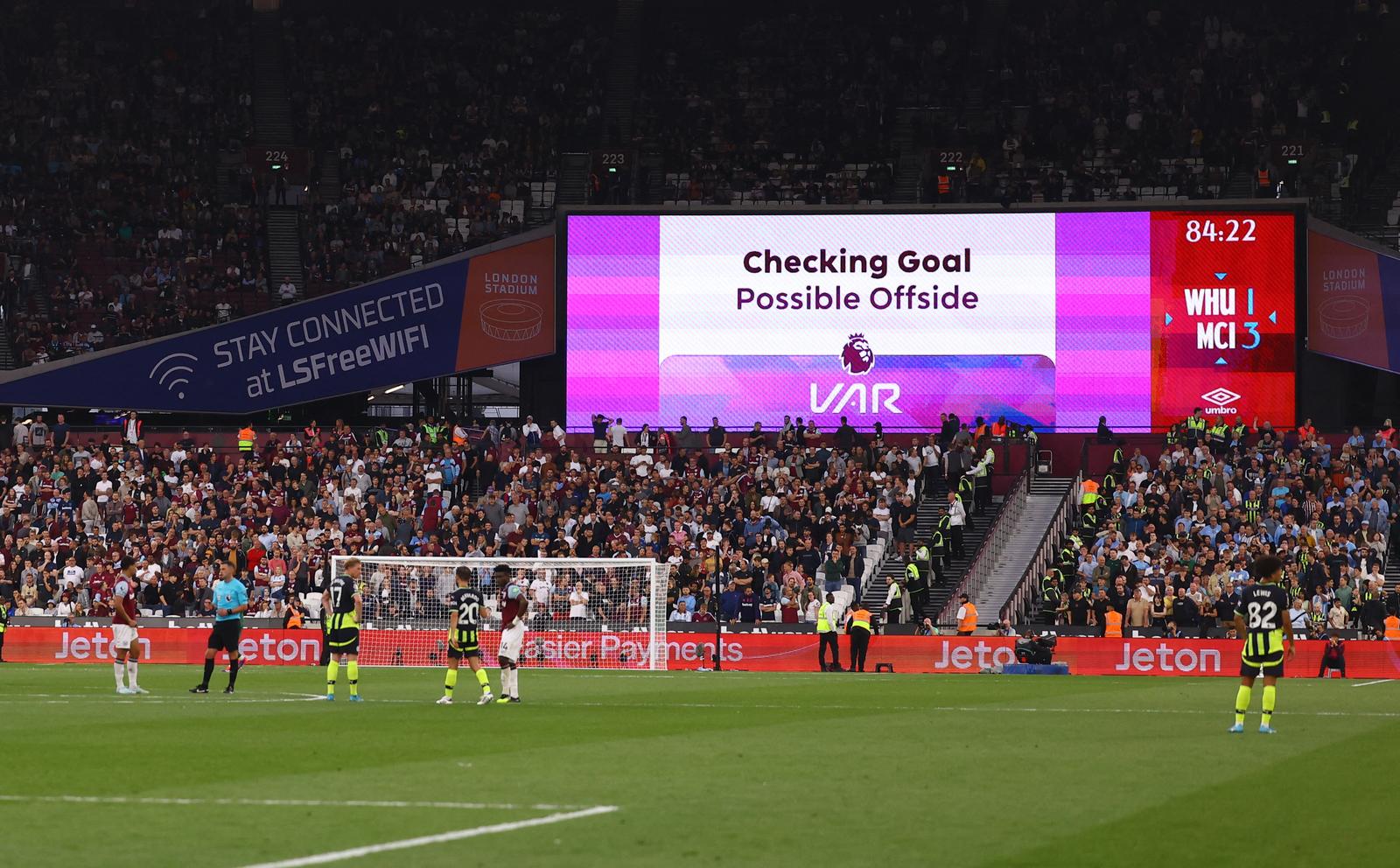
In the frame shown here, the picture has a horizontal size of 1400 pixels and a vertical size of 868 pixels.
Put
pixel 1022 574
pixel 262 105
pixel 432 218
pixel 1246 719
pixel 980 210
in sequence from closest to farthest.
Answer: pixel 1246 719 → pixel 1022 574 → pixel 980 210 → pixel 432 218 → pixel 262 105

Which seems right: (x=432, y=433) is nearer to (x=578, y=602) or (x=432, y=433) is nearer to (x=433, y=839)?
(x=578, y=602)

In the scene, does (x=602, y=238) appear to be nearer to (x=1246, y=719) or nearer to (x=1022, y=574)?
(x=1022, y=574)

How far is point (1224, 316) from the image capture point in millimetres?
46531

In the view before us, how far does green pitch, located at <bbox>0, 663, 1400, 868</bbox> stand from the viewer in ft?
35.1

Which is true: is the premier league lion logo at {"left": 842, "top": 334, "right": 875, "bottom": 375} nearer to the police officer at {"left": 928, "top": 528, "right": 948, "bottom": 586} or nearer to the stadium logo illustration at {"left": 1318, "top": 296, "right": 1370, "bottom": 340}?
the police officer at {"left": 928, "top": 528, "right": 948, "bottom": 586}

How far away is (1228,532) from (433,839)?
31479 millimetres

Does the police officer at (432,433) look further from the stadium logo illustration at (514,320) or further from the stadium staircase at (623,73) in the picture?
the stadium staircase at (623,73)

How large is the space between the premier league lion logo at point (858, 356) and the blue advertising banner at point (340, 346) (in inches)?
293

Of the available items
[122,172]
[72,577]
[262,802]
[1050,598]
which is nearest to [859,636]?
[1050,598]

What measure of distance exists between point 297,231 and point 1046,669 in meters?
26.5

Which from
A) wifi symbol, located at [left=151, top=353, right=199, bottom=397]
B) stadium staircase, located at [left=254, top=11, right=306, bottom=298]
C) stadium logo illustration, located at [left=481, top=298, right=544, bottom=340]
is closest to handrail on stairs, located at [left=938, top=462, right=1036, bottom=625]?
stadium logo illustration, located at [left=481, top=298, right=544, bottom=340]

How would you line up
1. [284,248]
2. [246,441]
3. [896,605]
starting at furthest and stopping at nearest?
1. [284,248]
2. [246,441]
3. [896,605]

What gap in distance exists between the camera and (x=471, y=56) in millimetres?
A: 56969

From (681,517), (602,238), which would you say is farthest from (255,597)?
(602,238)
